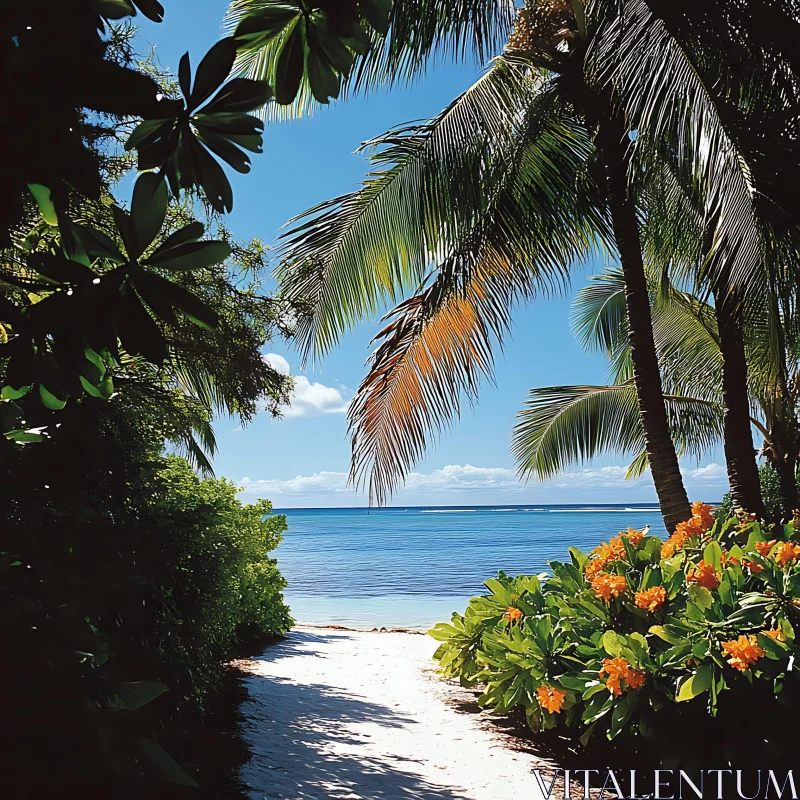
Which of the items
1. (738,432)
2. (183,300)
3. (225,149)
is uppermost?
(225,149)

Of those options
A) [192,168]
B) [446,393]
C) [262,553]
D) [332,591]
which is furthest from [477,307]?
[332,591]

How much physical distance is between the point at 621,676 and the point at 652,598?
0.47 meters

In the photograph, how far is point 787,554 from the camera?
357 centimetres

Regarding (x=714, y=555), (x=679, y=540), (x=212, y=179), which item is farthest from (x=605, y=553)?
(x=212, y=179)

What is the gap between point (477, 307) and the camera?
21.5ft

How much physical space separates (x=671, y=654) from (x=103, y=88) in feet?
11.8

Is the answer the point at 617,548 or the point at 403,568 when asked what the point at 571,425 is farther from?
the point at 403,568

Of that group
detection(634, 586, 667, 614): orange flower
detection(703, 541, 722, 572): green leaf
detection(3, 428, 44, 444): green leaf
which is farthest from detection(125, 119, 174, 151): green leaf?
detection(703, 541, 722, 572): green leaf

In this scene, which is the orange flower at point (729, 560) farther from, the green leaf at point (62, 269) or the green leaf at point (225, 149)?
the green leaf at point (62, 269)

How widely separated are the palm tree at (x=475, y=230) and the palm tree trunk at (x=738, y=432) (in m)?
0.64

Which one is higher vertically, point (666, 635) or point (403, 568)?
point (666, 635)

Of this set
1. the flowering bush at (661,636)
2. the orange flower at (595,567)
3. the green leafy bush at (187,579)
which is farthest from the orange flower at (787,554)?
the green leafy bush at (187,579)

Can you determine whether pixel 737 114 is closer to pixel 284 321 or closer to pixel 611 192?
pixel 611 192

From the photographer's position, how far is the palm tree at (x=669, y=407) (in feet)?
32.7
